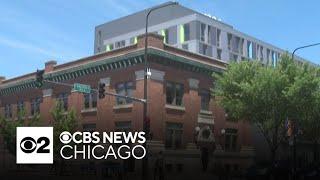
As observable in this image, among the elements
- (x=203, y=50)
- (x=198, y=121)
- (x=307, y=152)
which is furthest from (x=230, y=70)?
(x=203, y=50)

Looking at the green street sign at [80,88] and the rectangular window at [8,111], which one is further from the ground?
the green street sign at [80,88]

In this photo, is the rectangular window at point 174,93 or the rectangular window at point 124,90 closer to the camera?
the rectangular window at point 124,90

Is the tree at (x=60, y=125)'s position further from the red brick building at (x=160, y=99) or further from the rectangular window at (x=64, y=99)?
the rectangular window at (x=64, y=99)

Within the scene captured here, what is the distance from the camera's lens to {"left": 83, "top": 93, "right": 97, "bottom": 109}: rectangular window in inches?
1979

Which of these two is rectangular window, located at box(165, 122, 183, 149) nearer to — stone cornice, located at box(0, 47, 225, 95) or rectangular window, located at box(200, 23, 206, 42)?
stone cornice, located at box(0, 47, 225, 95)

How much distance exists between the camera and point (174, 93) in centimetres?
4741

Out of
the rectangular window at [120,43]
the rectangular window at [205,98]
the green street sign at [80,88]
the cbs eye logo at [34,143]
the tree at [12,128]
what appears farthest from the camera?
the rectangular window at [120,43]

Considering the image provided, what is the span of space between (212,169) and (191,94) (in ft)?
23.2

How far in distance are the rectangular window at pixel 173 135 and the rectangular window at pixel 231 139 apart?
261 inches

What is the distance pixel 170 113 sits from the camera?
46.6 m

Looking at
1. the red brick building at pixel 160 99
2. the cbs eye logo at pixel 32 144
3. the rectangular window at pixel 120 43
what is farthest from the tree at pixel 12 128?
the rectangular window at pixel 120 43

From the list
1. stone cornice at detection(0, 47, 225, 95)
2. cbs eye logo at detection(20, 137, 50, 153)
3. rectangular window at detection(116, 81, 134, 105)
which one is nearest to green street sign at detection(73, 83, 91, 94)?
cbs eye logo at detection(20, 137, 50, 153)

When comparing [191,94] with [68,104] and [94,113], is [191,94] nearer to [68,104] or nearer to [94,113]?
[94,113]

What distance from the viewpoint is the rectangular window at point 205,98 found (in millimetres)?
50250
